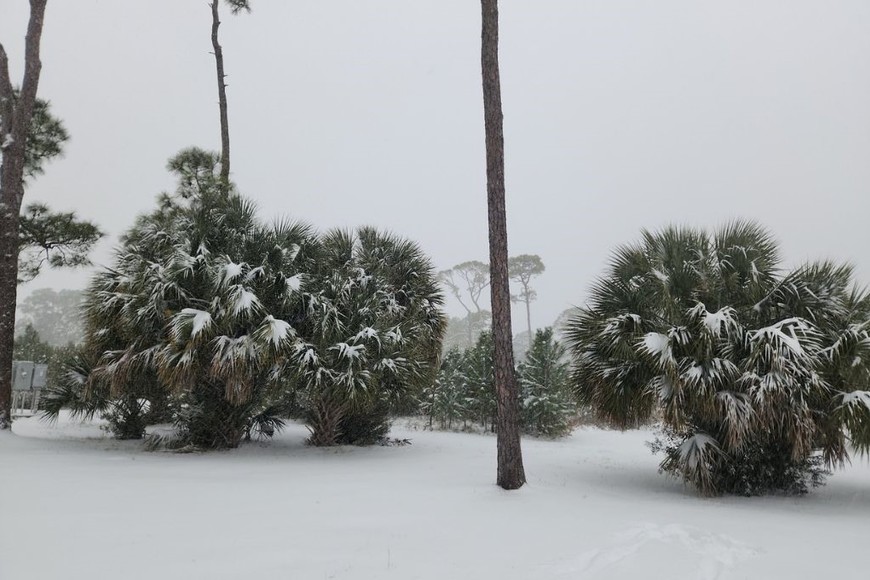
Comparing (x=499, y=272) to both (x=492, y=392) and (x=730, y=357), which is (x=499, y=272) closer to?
(x=730, y=357)

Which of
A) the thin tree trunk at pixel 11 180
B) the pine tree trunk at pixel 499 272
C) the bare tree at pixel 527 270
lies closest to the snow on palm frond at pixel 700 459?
the pine tree trunk at pixel 499 272

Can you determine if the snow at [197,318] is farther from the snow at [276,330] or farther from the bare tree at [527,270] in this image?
the bare tree at [527,270]

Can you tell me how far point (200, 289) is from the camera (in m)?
8.72

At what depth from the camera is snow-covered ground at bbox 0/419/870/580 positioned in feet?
11.0

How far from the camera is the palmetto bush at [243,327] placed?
806 centimetres

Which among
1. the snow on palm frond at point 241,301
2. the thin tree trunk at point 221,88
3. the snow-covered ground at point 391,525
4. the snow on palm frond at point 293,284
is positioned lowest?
the snow-covered ground at point 391,525

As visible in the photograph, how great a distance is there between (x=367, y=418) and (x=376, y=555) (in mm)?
7360

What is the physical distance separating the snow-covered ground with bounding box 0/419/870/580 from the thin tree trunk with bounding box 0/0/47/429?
258 cm

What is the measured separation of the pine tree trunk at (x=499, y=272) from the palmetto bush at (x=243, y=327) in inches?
119

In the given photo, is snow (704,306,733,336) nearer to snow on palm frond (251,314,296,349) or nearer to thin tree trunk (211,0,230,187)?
snow on palm frond (251,314,296,349)

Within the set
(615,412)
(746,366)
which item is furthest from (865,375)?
(615,412)

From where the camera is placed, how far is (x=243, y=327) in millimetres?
8438

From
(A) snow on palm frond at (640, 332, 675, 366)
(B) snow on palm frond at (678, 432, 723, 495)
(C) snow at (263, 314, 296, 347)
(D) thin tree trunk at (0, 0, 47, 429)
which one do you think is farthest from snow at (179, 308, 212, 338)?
(B) snow on palm frond at (678, 432, 723, 495)

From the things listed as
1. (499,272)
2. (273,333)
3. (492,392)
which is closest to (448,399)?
(492,392)
